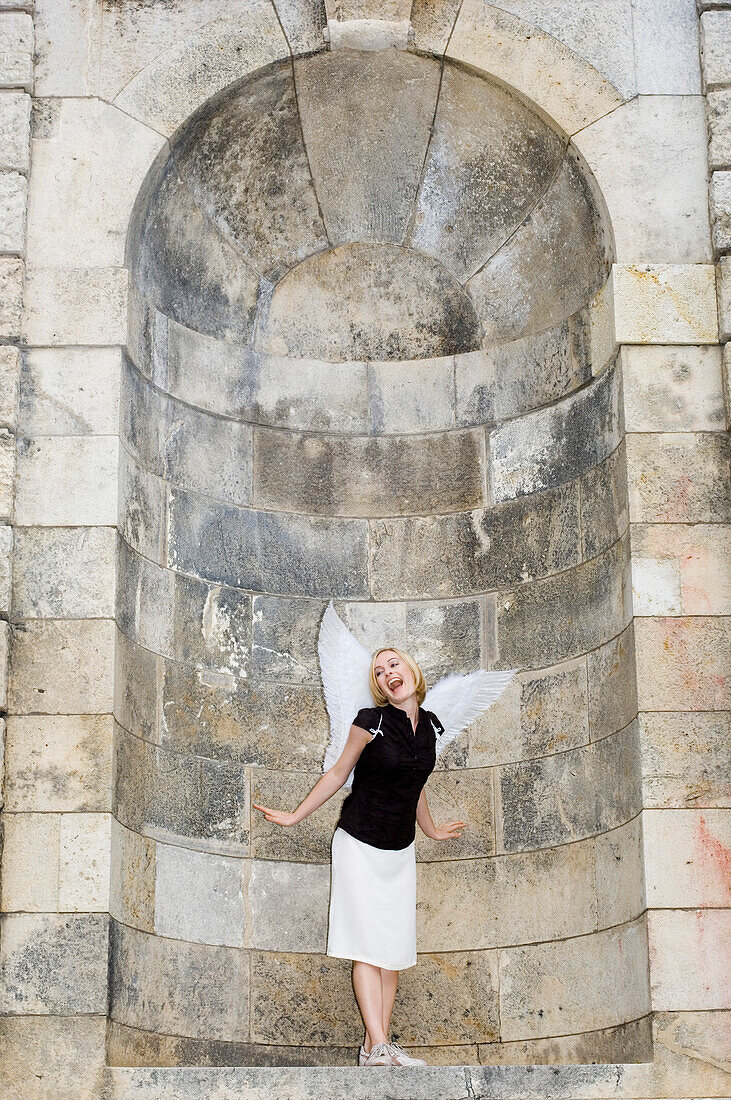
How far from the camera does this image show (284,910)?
304 inches

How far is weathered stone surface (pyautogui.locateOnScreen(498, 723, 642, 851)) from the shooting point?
718 cm

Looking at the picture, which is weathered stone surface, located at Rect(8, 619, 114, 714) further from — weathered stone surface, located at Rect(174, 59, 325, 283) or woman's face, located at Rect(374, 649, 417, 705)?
weathered stone surface, located at Rect(174, 59, 325, 283)

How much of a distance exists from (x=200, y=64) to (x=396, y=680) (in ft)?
11.0

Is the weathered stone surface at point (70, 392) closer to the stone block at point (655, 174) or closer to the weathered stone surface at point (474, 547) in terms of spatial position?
the weathered stone surface at point (474, 547)

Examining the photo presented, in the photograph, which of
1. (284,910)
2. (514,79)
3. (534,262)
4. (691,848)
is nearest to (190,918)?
(284,910)

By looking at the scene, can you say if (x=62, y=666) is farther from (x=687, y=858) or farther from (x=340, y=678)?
(x=687, y=858)

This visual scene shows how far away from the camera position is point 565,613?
788 cm

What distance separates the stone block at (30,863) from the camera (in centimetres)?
676

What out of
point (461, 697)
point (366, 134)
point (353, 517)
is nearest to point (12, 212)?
point (366, 134)

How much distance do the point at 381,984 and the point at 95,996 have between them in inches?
48.4

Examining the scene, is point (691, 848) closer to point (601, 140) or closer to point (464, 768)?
point (464, 768)

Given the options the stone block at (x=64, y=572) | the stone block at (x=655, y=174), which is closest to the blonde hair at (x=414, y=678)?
the stone block at (x=64, y=572)

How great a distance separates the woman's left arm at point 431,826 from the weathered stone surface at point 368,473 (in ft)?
5.83

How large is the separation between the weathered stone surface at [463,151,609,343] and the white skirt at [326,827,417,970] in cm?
311
